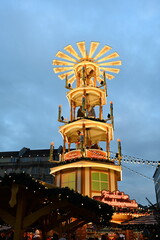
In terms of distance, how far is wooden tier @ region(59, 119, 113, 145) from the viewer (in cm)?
2706

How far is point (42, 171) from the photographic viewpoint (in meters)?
51.3

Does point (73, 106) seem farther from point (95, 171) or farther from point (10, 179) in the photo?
point (10, 179)

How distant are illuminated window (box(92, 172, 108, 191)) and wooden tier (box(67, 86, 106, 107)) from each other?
31.7 ft

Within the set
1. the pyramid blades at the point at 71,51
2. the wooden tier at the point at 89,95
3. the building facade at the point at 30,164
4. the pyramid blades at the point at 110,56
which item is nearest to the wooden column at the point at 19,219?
the wooden tier at the point at 89,95

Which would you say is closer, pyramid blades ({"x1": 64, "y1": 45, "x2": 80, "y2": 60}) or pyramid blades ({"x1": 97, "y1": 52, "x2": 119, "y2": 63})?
pyramid blades ({"x1": 64, "y1": 45, "x2": 80, "y2": 60})

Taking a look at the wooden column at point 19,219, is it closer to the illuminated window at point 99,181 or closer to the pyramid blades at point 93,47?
the illuminated window at point 99,181

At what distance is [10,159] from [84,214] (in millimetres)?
45402

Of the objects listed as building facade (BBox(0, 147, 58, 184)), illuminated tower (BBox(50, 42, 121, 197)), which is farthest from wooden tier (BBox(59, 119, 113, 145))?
building facade (BBox(0, 147, 58, 184))

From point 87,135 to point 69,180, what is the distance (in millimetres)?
6793

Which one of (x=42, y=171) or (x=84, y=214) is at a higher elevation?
(x=42, y=171)

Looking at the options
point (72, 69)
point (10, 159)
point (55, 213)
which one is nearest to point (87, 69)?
point (72, 69)

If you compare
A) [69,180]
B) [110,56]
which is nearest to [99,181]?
[69,180]

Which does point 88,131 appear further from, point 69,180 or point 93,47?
point 93,47

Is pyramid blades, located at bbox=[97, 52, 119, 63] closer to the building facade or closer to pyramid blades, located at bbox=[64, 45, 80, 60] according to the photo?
pyramid blades, located at bbox=[64, 45, 80, 60]
